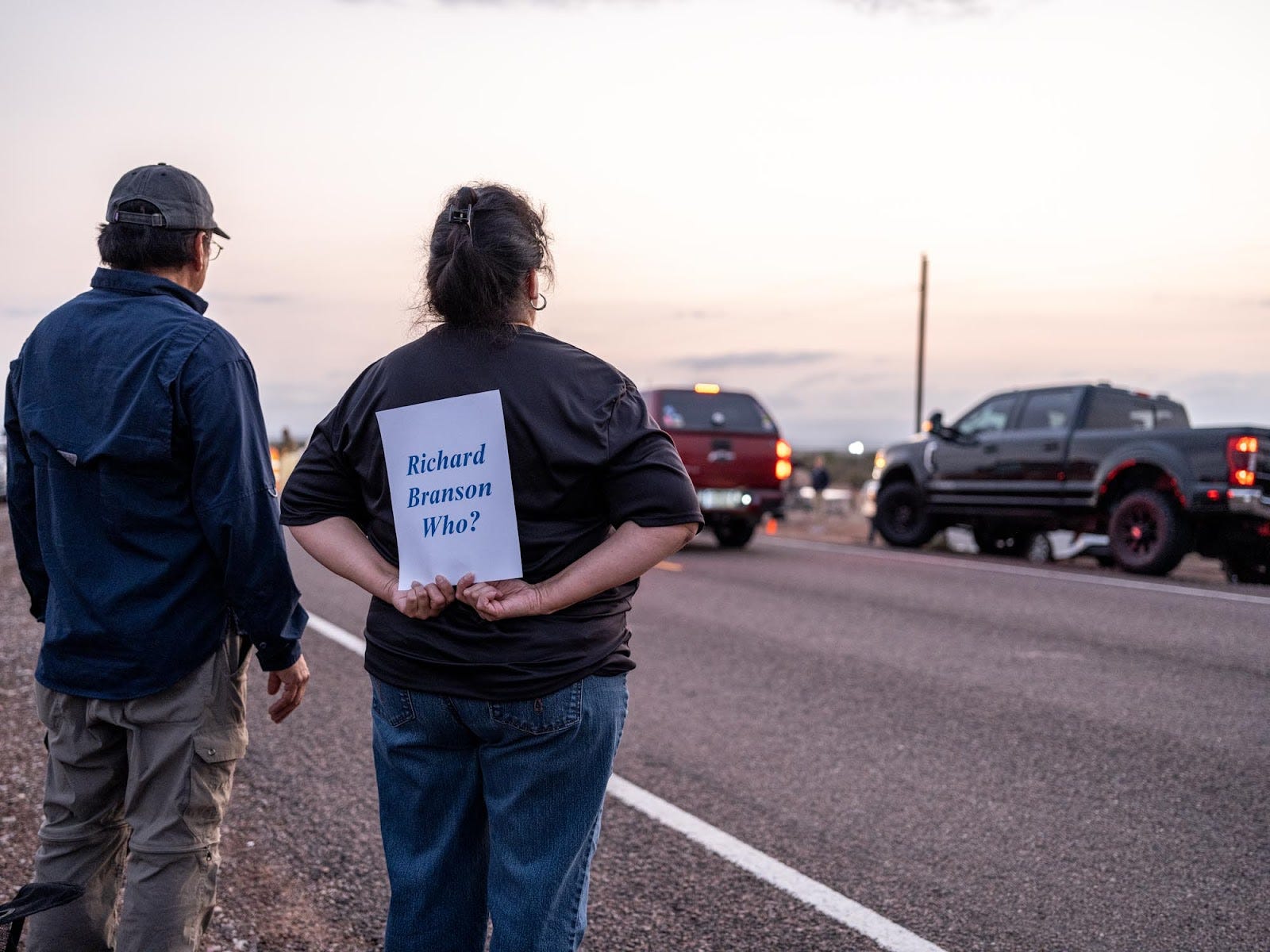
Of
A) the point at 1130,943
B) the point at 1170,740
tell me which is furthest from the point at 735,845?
the point at 1170,740

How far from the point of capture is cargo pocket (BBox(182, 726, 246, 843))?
2.31 m

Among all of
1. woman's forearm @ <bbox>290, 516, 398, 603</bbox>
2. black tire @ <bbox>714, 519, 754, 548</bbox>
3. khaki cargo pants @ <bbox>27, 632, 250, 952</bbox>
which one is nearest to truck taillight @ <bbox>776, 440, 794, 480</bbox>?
black tire @ <bbox>714, 519, 754, 548</bbox>

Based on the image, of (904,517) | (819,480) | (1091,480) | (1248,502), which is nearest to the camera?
→ (1248,502)

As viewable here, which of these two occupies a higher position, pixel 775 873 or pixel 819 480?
pixel 775 873

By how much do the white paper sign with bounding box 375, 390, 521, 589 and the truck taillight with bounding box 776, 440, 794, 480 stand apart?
12.6 meters

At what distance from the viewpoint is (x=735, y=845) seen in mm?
3951

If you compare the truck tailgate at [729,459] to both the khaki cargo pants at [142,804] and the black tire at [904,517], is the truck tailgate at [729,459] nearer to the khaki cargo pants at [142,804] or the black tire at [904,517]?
the black tire at [904,517]

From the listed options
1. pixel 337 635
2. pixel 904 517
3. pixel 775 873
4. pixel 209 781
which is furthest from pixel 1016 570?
pixel 209 781

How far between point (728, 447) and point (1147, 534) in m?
4.91

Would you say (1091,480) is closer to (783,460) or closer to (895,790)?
(783,460)

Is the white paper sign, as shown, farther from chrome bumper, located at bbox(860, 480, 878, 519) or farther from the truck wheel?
chrome bumper, located at bbox(860, 480, 878, 519)

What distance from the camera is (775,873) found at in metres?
3.71

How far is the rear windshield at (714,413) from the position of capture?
14430 mm

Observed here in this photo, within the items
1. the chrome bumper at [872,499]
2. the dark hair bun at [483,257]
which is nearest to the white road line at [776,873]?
the dark hair bun at [483,257]
